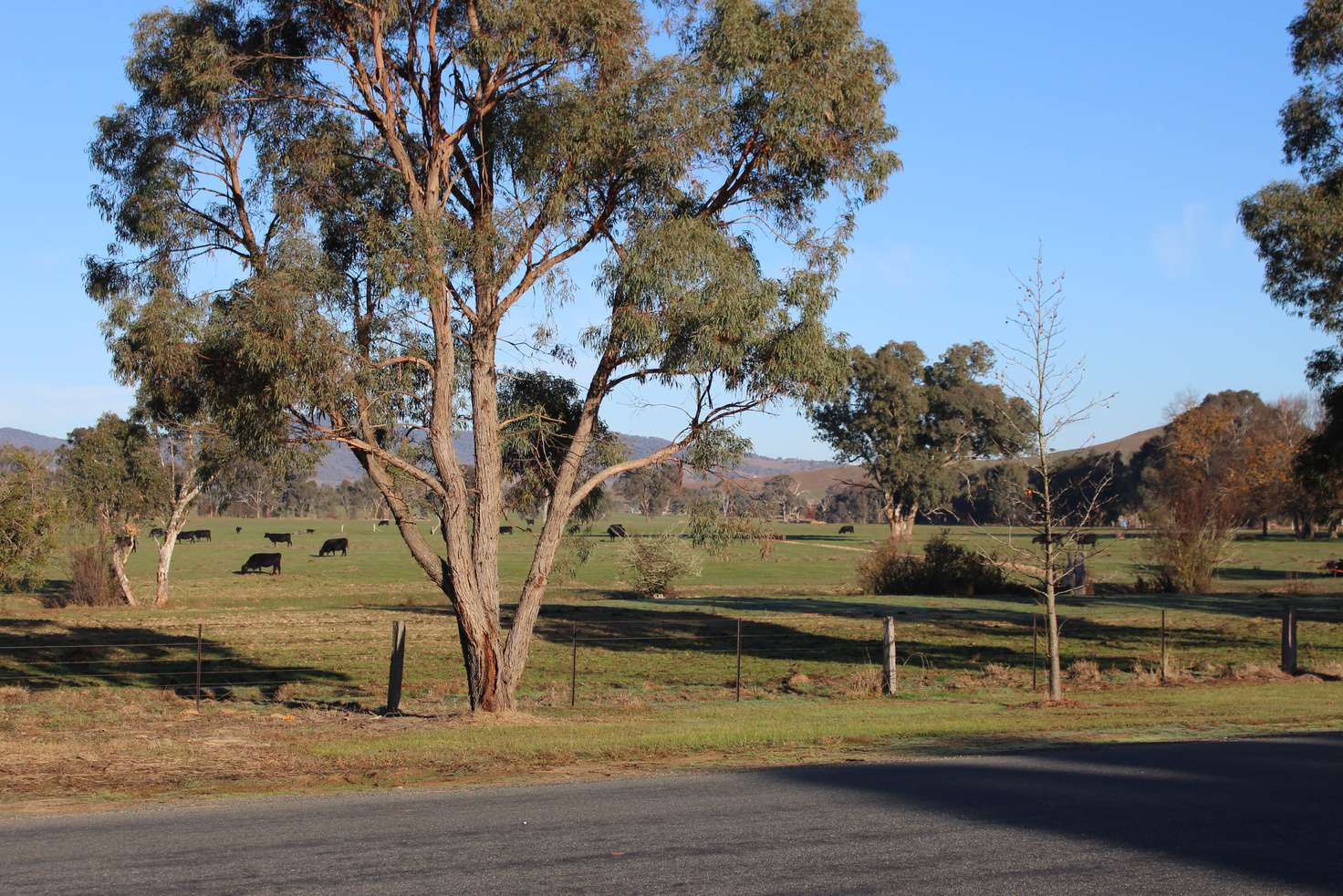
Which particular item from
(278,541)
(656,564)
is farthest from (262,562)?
(278,541)

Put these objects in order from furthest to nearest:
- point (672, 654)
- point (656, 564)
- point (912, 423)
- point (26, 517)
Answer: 1. point (912, 423)
2. point (656, 564)
3. point (672, 654)
4. point (26, 517)

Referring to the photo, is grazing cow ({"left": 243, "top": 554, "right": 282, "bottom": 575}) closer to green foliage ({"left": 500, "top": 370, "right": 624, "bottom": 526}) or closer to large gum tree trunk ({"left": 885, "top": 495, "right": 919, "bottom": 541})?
large gum tree trunk ({"left": 885, "top": 495, "right": 919, "bottom": 541})

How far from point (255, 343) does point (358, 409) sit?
188 centimetres

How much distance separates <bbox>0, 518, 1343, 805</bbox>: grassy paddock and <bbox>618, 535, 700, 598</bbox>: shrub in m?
1.65

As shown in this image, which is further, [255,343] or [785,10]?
[785,10]

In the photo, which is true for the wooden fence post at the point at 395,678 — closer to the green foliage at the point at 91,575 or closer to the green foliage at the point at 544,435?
the green foliage at the point at 544,435

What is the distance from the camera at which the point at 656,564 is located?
160 ft

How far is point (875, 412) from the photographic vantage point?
8000cm

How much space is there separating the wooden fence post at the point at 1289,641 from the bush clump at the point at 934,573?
25.9m

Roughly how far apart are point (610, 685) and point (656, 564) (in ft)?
85.2

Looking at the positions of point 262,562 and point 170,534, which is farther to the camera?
point 262,562

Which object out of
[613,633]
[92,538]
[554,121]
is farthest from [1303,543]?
[554,121]

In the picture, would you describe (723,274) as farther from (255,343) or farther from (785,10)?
(255,343)

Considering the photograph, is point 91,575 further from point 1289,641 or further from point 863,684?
point 1289,641
